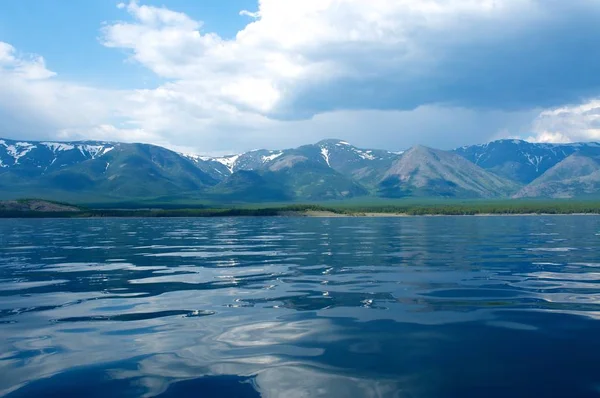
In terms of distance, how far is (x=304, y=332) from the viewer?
23.5m

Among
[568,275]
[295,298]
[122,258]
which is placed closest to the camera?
[295,298]

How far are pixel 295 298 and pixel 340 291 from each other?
3764 mm

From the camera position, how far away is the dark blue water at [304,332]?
17312mm

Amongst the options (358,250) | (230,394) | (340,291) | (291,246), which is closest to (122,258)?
(291,246)

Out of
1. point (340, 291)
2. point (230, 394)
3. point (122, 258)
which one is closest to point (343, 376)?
point (230, 394)

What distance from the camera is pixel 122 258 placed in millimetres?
57375

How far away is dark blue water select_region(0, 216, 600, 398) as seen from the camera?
17312mm

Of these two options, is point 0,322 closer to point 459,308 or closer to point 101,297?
point 101,297

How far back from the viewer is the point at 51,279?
135ft

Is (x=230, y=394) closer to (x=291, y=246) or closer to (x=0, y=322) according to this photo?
(x=0, y=322)

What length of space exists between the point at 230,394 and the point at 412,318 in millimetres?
12707

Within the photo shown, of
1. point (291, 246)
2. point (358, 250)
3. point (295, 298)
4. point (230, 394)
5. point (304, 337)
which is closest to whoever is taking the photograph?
point (230, 394)

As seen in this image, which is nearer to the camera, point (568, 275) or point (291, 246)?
point (568, 275)

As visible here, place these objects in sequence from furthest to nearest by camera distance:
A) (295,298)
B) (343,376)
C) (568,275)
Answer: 1. (568,275)
2. (295,298)
3. (343,376)
